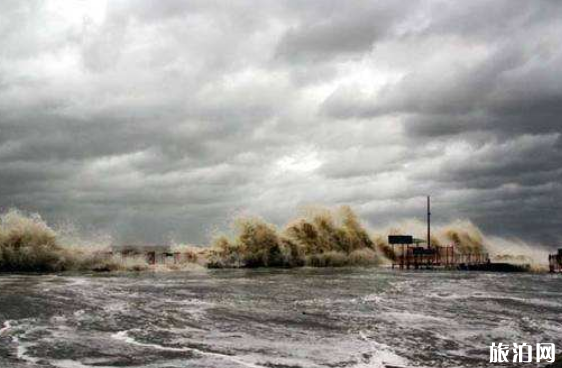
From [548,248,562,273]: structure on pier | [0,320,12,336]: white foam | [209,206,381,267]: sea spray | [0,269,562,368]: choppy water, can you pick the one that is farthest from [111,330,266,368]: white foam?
[548,248,562,273]: structure on pier

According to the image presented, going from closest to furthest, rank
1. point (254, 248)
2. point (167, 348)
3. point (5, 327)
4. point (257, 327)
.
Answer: point (167, 348)
point (5, 327)
point (257, 327)
point (254, 248)

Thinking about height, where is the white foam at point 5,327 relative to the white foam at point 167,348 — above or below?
above

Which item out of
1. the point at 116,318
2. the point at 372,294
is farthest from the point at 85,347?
the point at 372,294

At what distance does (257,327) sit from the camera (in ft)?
61.3

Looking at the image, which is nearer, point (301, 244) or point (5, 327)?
point (5, 327)

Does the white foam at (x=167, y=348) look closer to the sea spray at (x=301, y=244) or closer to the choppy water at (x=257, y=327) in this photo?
the choppy water at (x=257, y=327)

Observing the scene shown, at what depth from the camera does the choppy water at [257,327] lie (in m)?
14.1

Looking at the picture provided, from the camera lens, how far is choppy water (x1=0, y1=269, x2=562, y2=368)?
555 inches

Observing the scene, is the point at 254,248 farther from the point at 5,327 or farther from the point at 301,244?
the point at 5,327

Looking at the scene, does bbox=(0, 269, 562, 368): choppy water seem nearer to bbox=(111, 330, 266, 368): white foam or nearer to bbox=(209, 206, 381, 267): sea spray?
bbox=(111, 330, 266, 368): white foam

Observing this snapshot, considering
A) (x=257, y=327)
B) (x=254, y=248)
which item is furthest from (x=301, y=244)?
(x=257, y=327)

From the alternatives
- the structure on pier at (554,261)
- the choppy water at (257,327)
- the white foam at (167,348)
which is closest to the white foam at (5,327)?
the choppy water at (257,327)

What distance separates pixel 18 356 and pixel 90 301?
37.3 ft

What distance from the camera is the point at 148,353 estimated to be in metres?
14.3
